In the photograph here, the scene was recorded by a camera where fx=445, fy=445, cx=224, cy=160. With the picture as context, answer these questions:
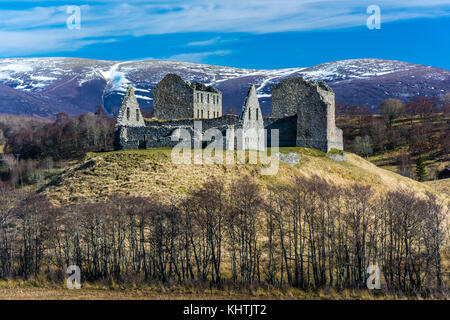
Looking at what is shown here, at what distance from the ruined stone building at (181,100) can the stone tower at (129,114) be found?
6.45 metres

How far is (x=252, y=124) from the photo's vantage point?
198 feet

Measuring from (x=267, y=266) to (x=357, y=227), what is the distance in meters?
8.49

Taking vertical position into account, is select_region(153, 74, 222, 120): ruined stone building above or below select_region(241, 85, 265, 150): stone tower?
above

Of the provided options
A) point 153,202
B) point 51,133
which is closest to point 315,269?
point 153,202

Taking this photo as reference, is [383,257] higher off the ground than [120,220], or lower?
lower

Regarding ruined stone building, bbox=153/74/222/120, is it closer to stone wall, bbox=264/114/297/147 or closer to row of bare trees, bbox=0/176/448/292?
stone wall, bbox=264/114/297/147

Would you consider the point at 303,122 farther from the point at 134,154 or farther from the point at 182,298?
the point at 182,298

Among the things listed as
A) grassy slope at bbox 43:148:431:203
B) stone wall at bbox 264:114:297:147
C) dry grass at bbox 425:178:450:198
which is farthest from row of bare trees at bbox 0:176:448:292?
dry grass at bbox 425:178:450:198

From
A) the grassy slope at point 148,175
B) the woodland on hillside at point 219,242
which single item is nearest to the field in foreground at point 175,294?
the woodland on hillside at point 219,242

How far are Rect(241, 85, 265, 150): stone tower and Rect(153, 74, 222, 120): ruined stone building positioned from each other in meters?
10.4

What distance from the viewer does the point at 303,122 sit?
65.4 meters

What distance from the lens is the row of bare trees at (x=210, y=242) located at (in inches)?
1453

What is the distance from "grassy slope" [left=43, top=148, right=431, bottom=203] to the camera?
47312 mm

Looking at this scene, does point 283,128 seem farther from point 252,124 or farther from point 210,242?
point 210,242
